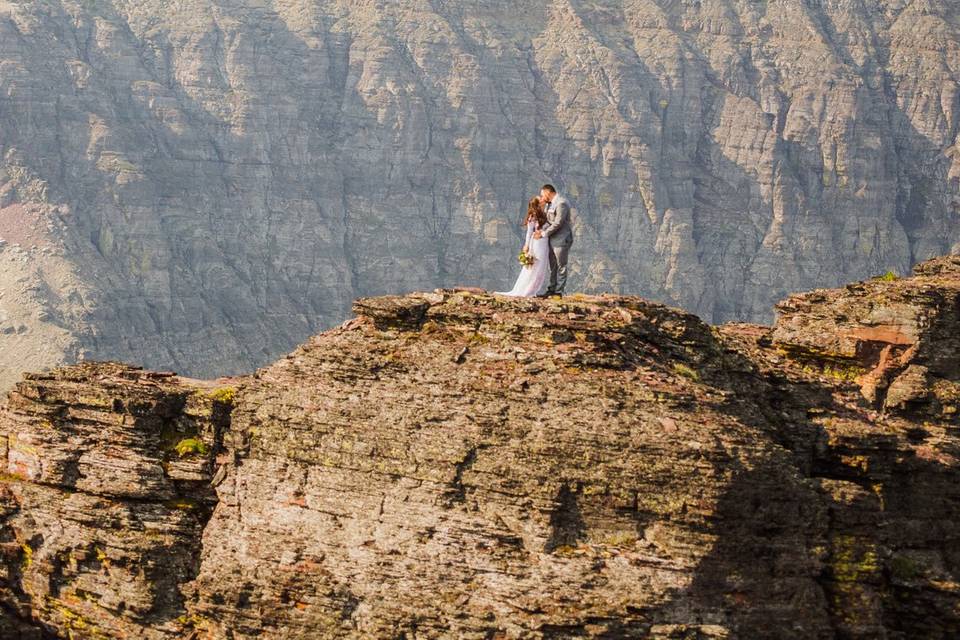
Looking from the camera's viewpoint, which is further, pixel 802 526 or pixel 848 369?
pixel 848 369

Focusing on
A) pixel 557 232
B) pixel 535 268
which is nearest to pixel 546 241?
pixel 557 232

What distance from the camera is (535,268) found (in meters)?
53.9

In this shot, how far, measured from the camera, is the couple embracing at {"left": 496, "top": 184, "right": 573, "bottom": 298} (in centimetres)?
5353

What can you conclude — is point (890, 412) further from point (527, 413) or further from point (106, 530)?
point (106, 530)


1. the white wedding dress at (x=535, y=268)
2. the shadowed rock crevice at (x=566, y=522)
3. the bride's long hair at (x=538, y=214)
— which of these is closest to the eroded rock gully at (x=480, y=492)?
the shadowed rock crevice at (x=566, y=522)

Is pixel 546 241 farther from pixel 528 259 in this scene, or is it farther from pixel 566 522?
pixel 566 522

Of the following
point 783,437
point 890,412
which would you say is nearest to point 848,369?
point 890,412

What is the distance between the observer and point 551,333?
4728 cm

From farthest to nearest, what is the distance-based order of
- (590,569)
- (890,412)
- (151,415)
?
(890,412) → (151,415) → (590,569)

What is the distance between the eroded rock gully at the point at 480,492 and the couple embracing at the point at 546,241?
14.3 ft

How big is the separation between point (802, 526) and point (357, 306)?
13451 mm

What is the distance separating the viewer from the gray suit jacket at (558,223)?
53500mm

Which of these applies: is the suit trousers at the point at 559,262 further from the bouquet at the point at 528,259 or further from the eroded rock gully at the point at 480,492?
the eroded rock gully at the point at 480,492

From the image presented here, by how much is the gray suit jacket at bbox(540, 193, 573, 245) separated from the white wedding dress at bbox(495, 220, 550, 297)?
30 cm
